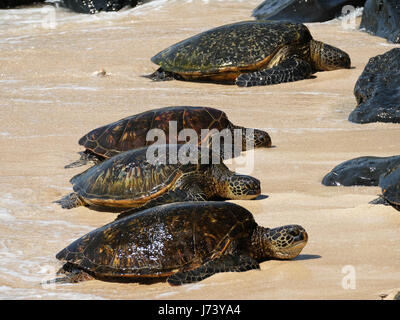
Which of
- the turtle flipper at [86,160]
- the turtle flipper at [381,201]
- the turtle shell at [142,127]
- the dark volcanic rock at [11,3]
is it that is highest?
the turtle flipper at [381,201]

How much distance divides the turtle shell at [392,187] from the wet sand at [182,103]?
0.15 meters

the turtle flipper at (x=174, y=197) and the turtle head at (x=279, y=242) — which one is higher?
the turtle head at (x=279, y=242)

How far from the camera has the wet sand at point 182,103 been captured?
4.24 meters

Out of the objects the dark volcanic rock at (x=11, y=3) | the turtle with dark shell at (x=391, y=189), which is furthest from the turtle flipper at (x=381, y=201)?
the dark volcanic rock at (x=11, y=3)

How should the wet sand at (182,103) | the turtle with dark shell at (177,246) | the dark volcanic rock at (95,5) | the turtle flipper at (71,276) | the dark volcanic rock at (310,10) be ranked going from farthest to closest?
the dark volcanic rock at (95,5)
the dark volcanic rock at (310,10)
the turtle flipper at (71,276)
the turtle with dark shell at (177,246)
the wet sand at (182,103)

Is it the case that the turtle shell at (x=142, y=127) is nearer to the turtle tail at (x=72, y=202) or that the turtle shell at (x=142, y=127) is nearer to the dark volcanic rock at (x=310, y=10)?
the turtle tail at (x=72, y=202)

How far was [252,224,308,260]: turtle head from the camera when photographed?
175 inches

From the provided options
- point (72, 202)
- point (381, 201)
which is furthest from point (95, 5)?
point (381, 201)

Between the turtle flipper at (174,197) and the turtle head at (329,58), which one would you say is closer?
the turtle flipper at (174,197)

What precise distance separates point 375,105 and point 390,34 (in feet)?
16.0

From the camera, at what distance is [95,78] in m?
11.6

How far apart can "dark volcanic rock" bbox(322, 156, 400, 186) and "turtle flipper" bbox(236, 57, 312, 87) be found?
4664 mm

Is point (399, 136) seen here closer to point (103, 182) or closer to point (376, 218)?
point (376, 218)
